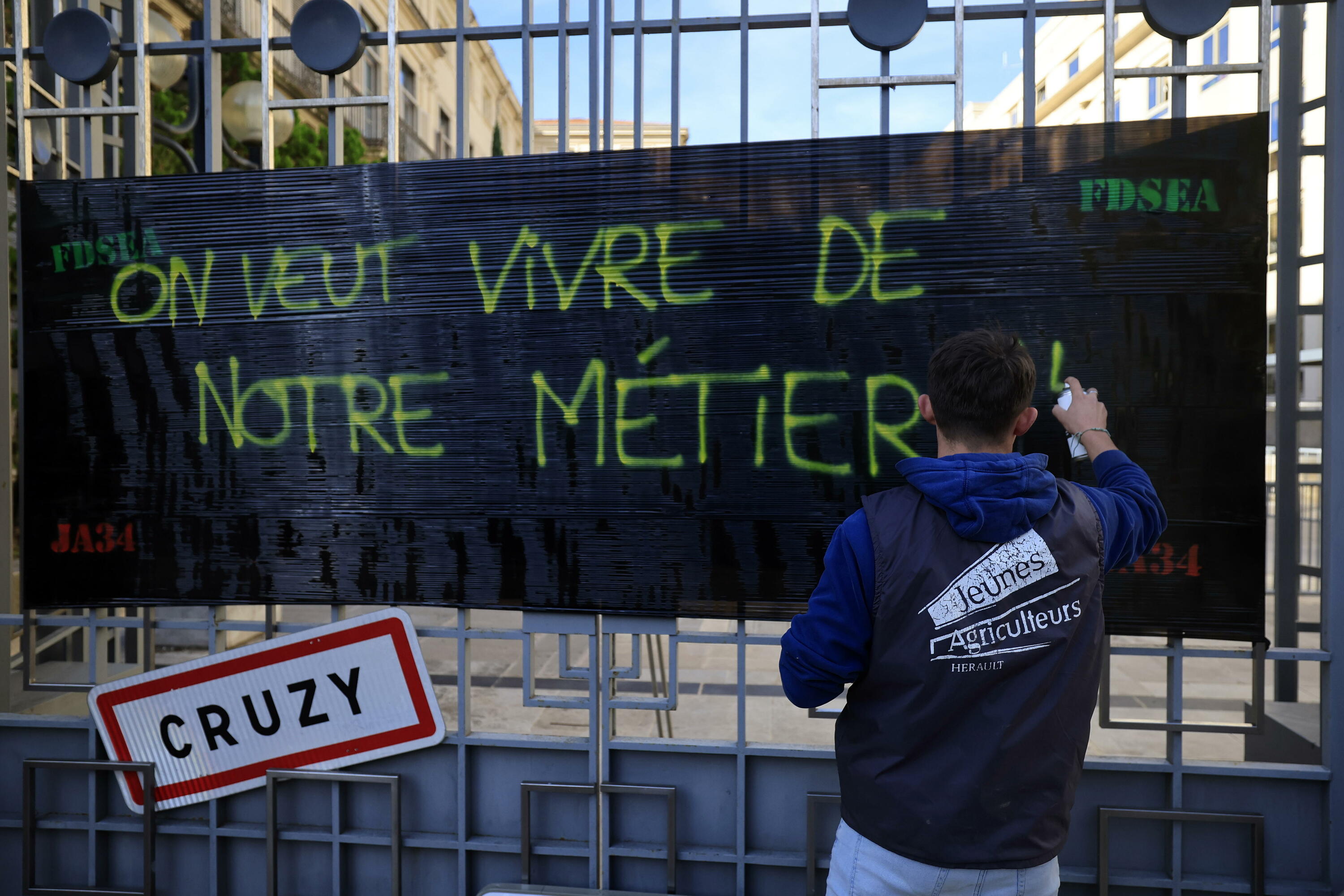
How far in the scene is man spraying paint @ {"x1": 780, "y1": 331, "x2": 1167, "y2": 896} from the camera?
177 centimetres

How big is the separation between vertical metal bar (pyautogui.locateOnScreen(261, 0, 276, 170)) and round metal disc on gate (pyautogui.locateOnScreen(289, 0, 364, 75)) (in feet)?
0.30

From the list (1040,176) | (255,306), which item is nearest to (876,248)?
(1040,176)

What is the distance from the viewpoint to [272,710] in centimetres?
307

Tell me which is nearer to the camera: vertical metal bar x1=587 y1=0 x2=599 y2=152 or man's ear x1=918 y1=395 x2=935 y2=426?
man's ear x1=918 y1=395 x2=935 y2=426

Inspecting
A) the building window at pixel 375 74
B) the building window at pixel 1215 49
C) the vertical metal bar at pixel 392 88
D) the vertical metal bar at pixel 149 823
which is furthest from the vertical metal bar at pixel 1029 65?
the building window at pixel 375 74

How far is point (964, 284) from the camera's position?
8.82 ft

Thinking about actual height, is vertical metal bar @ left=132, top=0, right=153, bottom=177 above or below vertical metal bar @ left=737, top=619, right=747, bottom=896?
above

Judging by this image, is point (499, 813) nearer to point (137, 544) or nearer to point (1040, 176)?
point (137, 544)

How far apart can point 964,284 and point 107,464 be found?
10.1ft

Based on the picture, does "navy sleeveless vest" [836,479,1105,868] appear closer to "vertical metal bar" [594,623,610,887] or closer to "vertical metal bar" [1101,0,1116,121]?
"vertical metal bar" [594,623,610,887]

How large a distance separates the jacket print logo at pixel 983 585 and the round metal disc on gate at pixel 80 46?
10.9 feet

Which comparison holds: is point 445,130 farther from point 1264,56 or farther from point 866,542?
point 866,542

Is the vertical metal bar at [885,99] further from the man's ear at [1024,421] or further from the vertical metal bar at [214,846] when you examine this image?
the vertical metal bar at [214,846]

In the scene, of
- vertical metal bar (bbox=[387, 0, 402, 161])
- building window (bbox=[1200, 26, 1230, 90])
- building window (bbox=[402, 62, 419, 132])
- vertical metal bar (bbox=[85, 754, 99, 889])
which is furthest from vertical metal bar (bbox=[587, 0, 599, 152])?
building window (bbox=[1200, 26, 1230, 90])
